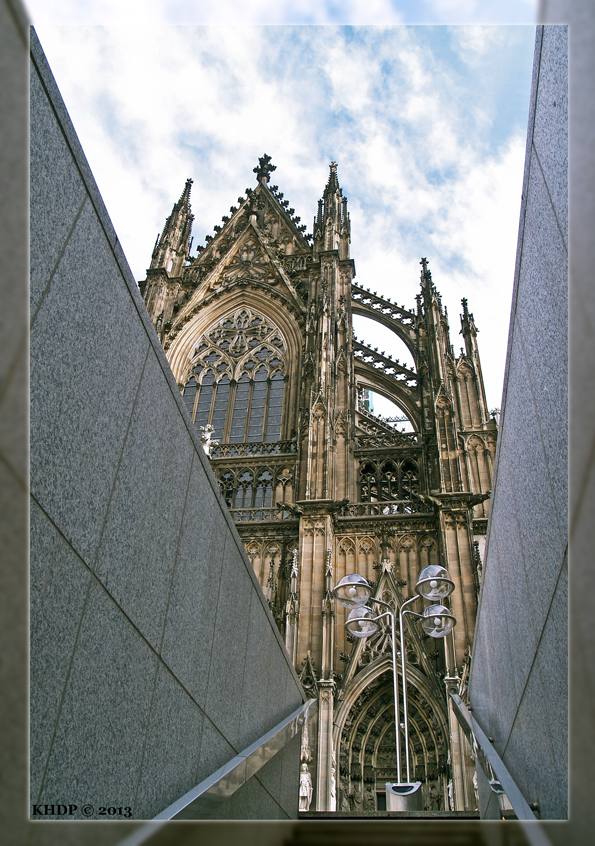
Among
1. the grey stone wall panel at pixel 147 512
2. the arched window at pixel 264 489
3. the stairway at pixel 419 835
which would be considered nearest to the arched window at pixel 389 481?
the arched window at pixel 264 489

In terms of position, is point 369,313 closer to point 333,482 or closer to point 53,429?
point 333,482

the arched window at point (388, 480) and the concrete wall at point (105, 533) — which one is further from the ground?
the arched window at point (388, 480)

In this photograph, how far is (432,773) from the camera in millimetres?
15016

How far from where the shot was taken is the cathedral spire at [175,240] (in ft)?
95.6

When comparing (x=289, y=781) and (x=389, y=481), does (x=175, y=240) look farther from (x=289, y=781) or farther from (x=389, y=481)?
(x=289, y=781)

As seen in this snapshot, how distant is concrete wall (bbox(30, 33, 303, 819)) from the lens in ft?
9.61

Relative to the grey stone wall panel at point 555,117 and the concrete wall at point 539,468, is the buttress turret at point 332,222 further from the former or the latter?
the grey stone wall panel at point 555,117

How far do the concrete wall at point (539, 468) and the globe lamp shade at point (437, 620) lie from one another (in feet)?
17.7

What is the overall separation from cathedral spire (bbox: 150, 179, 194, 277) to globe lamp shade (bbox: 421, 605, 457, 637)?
71.1 ft

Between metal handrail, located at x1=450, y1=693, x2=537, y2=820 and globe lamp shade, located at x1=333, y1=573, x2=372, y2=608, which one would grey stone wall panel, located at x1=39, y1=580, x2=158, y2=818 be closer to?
metal handrail, located at x1=450, y1=693, x2=537, y2=820

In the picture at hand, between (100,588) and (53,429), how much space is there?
913mm

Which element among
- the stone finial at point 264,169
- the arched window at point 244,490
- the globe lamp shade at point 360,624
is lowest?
the globe lamp shade at point 360,624
